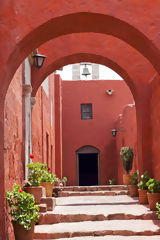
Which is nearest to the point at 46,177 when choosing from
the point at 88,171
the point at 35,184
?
the point at 35,184

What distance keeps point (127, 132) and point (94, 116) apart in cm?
439

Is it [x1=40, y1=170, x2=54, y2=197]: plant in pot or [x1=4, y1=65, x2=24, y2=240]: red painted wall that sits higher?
[x1=4, y1=65, x2=24, y2=240]: red painted wall

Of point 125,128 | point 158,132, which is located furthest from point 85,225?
point 125,128

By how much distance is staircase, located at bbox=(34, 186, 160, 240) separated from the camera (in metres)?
6.21

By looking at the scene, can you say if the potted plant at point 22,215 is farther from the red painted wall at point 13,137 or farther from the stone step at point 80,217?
the stone step at point 80,217

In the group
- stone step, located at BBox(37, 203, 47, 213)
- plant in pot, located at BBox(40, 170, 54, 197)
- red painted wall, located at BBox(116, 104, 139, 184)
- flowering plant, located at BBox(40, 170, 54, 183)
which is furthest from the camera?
red painted wall, located at BBox(116, 104, 139, 184)

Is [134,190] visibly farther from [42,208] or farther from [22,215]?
[22,215]

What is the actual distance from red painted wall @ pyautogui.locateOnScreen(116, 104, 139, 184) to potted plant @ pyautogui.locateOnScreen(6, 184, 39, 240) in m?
8.58

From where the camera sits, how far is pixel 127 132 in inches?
642

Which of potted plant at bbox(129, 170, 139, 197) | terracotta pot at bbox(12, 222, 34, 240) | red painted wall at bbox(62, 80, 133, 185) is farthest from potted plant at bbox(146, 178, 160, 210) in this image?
red painted wall at bbox(62, 80, 133, 185)

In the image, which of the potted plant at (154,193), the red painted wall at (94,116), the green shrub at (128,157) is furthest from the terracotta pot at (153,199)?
the red painted wall at (94,116)

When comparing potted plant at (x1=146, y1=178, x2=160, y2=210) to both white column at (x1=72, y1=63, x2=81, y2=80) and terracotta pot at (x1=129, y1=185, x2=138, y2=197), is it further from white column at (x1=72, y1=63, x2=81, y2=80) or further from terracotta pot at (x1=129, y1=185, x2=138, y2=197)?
white column at (x1=72, y1=63, x2=81, y2=80)

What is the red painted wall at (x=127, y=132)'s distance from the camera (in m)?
14.8

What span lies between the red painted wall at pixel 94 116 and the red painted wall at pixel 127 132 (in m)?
1.05
